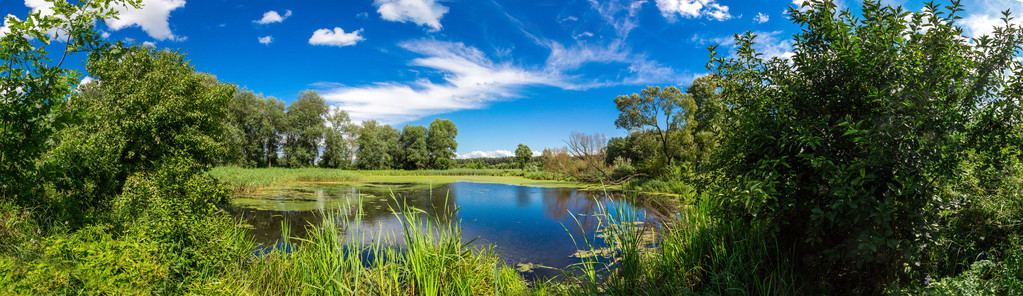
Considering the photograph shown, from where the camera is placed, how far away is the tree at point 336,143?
115ft

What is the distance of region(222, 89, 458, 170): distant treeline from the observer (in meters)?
31.1

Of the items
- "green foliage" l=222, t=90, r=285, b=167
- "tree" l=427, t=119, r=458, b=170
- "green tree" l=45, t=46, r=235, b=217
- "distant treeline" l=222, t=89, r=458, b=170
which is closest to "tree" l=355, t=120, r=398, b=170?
"distant treeline" l=222, t=89, r=458, b=170

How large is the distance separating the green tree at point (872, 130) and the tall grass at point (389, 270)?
6.76ft

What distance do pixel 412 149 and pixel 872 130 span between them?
41886 millimetres

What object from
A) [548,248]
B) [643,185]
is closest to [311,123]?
[643,185]

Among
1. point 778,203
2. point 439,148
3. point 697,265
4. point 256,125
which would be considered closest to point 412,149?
point 439,148

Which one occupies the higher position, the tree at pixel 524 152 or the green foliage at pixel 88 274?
the tree at pixel 524 152

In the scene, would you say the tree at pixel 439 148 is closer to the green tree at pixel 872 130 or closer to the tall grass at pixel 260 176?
the tall grass at pixel 260 176

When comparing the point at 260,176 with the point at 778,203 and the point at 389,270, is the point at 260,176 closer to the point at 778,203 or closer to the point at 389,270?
the point at 389,270

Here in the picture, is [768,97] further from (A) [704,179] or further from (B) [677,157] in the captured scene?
(B) [677,157]

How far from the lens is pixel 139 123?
6.00 m

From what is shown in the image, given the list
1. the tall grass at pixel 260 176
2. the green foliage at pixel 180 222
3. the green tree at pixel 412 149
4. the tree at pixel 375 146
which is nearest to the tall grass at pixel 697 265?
the green foliage at pixel 180 222

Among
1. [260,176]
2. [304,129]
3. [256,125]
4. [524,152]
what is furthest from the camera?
[524,152]

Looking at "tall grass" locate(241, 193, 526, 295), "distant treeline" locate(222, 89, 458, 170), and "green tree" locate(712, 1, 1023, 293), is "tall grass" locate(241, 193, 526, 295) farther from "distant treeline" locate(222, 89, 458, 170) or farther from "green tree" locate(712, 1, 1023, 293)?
"distant treeline" locate(222, 89, 458, 170)
